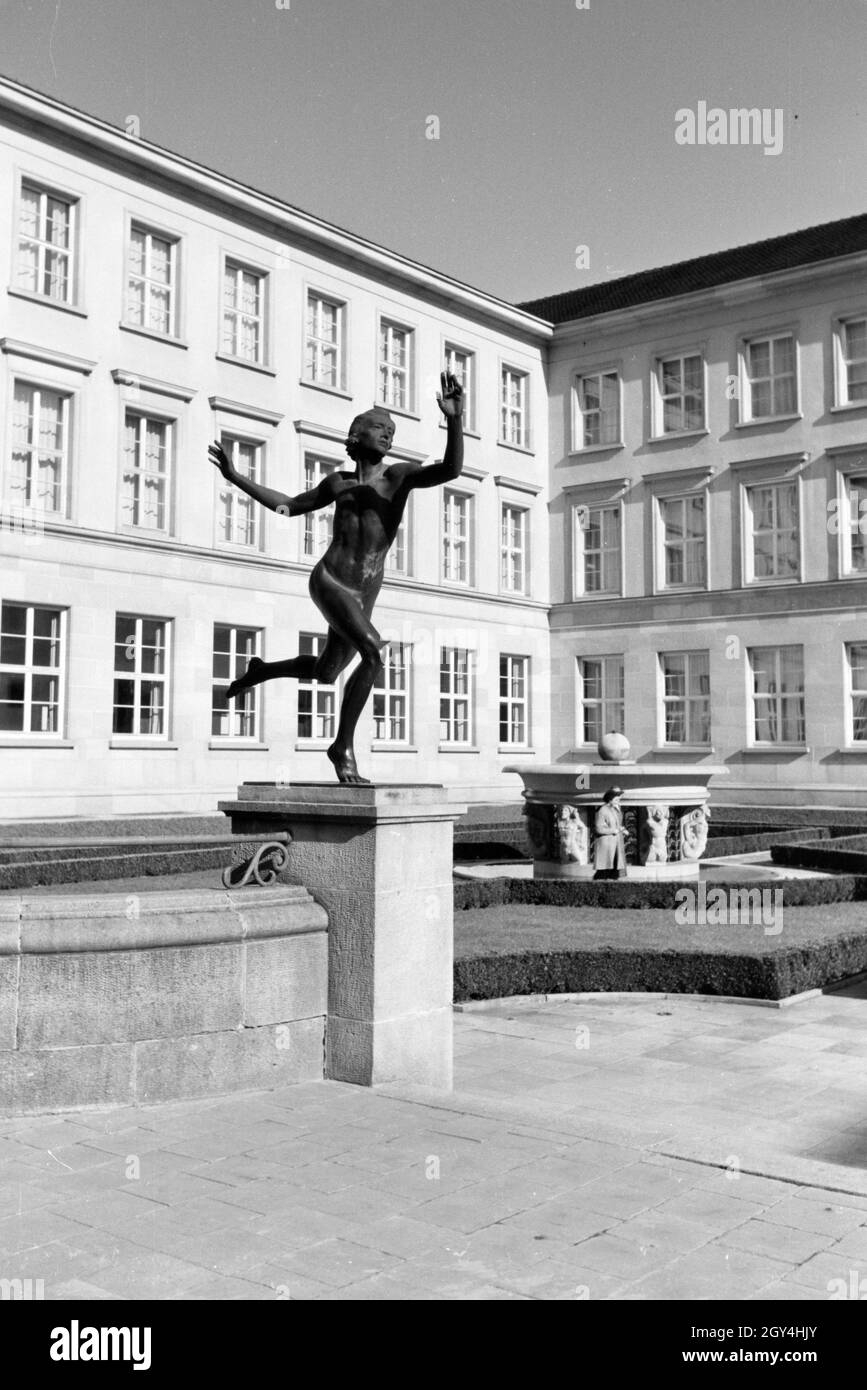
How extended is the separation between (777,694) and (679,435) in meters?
7.99

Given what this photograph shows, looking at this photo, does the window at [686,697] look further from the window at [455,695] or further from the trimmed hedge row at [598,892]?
the trimmed hedge row at [598,892]

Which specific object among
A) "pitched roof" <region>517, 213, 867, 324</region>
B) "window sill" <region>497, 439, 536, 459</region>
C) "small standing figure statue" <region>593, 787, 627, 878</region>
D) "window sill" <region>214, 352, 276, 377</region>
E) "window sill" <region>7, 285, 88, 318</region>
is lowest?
"small standing figure statue" <region>593, 787, 627, 878</region>

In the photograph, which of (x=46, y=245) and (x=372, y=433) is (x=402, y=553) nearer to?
(x=46, y=245)

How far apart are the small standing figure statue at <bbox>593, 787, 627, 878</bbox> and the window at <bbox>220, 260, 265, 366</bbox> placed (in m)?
17.5

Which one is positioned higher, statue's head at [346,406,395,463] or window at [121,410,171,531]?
window at [121,410,171,531]

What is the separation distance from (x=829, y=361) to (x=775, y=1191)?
1281 inches

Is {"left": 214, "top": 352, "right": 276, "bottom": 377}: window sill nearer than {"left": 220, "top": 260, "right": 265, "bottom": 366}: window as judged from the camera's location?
Yes

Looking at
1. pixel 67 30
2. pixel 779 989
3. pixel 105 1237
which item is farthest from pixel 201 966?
pixel 67 30

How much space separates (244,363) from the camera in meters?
30.3

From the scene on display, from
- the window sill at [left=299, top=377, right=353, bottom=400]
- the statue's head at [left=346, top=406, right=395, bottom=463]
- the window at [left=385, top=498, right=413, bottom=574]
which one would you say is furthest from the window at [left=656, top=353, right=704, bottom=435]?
the statue's head at [left=346, top=406, right=395, bottom=463]

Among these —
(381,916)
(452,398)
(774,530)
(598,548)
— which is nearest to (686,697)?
(774,530)

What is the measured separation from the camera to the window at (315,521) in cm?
3219

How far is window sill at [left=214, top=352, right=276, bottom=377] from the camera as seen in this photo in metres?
29.9

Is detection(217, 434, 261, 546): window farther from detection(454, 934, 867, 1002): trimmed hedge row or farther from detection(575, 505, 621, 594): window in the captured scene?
detection(454, 934, 867, 1002): trimmed hedge row
